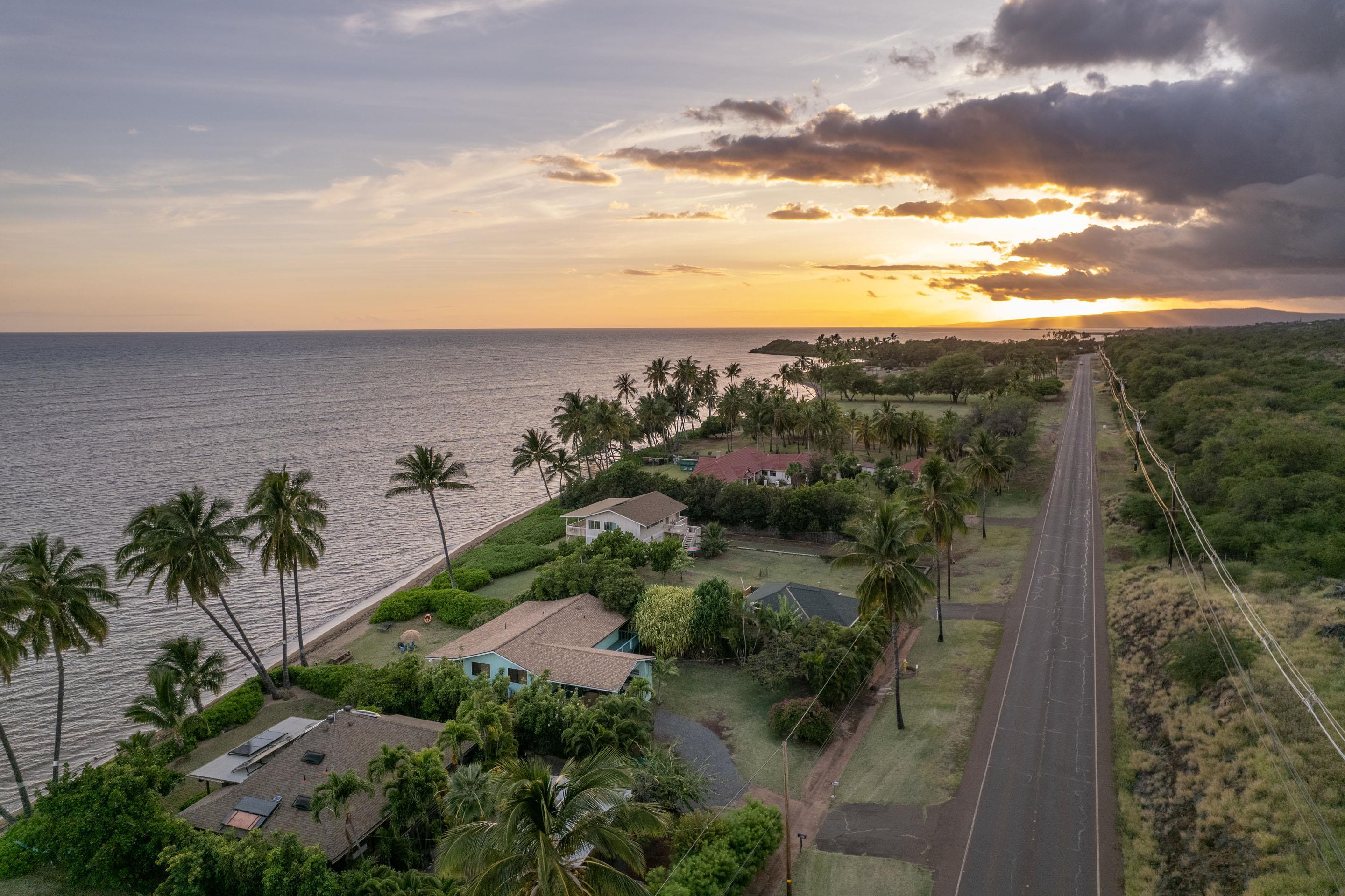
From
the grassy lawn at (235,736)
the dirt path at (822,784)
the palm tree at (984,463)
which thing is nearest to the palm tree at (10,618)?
the grassy lawn at (235,736)

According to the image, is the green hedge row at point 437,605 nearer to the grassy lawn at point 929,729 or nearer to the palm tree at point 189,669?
the palm tree at point 189,669

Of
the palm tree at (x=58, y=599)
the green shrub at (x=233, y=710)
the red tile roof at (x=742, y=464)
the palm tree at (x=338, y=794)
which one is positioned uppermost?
the palm tree at (x=58, y=599)

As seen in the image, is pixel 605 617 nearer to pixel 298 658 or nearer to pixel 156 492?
pixel 298 658

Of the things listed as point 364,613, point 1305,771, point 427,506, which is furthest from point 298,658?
point 1305,771

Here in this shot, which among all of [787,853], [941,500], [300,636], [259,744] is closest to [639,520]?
[300,636]

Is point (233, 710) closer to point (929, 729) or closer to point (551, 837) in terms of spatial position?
point (551, 837)
